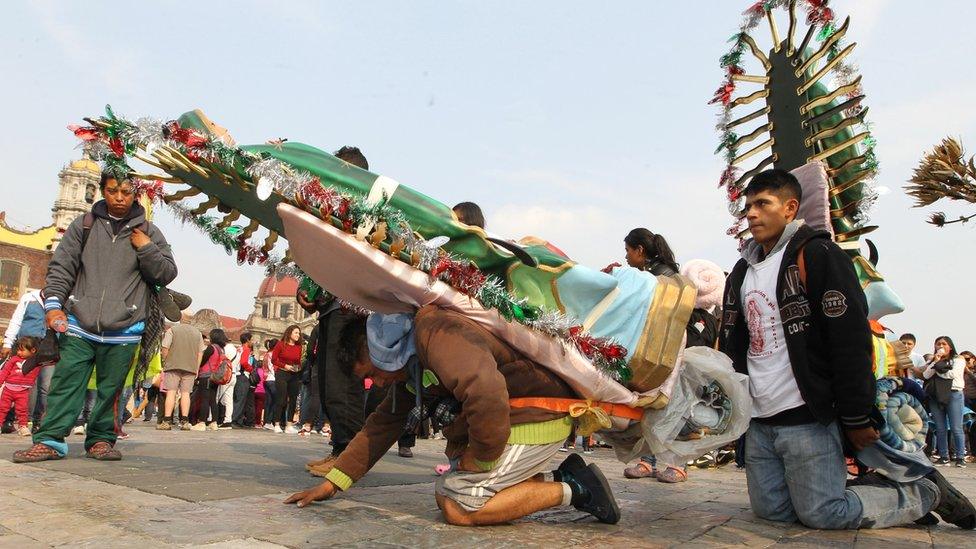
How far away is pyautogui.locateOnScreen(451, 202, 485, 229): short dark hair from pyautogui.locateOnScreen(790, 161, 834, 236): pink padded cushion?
182 cm

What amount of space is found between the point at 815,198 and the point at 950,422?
8026mm

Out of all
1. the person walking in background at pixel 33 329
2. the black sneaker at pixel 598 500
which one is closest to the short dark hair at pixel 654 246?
the black sneaker at pixel 598 500

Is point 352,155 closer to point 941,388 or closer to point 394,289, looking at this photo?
point 394,289

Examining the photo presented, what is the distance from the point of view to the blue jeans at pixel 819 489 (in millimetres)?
3076

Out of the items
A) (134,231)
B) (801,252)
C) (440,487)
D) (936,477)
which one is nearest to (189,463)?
(134,231)

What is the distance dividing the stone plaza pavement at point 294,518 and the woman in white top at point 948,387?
7.17 metres

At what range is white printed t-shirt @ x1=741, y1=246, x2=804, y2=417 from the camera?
10.5 feet

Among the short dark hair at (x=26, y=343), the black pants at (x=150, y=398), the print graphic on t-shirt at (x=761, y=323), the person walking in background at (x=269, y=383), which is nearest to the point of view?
the print graphic on t-shirt at (x=761, y=323)

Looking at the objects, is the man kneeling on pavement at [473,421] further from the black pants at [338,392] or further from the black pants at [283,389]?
the black pants at [283,389]

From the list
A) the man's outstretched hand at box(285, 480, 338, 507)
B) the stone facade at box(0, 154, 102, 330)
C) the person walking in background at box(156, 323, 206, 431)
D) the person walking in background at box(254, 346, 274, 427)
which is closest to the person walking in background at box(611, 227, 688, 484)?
the man's outstretched hand at box(285, 480, 338, 507)

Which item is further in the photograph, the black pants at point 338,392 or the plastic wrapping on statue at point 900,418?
the black pants at point 338,392

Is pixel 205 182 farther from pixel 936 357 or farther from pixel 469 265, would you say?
pixel 936 357

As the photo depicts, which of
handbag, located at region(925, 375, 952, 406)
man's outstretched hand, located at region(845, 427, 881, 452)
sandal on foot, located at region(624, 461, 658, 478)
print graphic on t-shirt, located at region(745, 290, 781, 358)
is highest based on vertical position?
handbag, located at region(925, 375, 952, 406)

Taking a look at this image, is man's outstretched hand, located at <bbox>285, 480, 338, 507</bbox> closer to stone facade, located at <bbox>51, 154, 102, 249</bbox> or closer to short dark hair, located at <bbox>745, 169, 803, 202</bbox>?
short dark hair, located at <bbox>745, 169, 803, 202</bbox>
